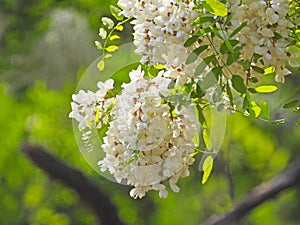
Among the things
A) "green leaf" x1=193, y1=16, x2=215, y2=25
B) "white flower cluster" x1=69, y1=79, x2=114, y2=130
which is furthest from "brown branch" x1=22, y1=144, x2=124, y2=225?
"green leaf" x1=193, y1=16, x2=215, y2=25

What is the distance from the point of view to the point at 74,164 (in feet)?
6.84

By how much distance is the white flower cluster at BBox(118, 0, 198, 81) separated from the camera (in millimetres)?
554

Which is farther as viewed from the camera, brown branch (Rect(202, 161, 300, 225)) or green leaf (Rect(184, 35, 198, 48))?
brown branch (Rect(202, 161, 300, 225))

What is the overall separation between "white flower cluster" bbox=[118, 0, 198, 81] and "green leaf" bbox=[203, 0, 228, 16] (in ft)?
0.06

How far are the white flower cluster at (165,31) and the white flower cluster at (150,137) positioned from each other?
3cm

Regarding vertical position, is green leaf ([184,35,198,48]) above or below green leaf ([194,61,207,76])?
above

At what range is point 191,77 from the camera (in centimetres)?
58

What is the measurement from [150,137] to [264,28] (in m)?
0.13

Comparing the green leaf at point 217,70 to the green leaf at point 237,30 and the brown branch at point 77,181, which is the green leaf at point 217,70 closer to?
the green leaf at point 237,30

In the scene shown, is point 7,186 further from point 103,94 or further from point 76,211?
point 103,94

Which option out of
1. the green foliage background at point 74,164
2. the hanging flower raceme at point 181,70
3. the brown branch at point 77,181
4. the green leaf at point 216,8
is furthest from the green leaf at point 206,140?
the green foliage background at point 74,164

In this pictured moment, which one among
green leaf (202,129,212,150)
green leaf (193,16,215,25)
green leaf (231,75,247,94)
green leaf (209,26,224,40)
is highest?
green leaf (193,16,215,25)

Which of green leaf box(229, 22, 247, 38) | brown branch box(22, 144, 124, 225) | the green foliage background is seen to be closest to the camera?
green leaf box(229, 22, 247, 38)

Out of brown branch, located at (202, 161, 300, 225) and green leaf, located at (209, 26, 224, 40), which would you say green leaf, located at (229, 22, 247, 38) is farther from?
brown branch, located at (202, 161, 300, 225)
